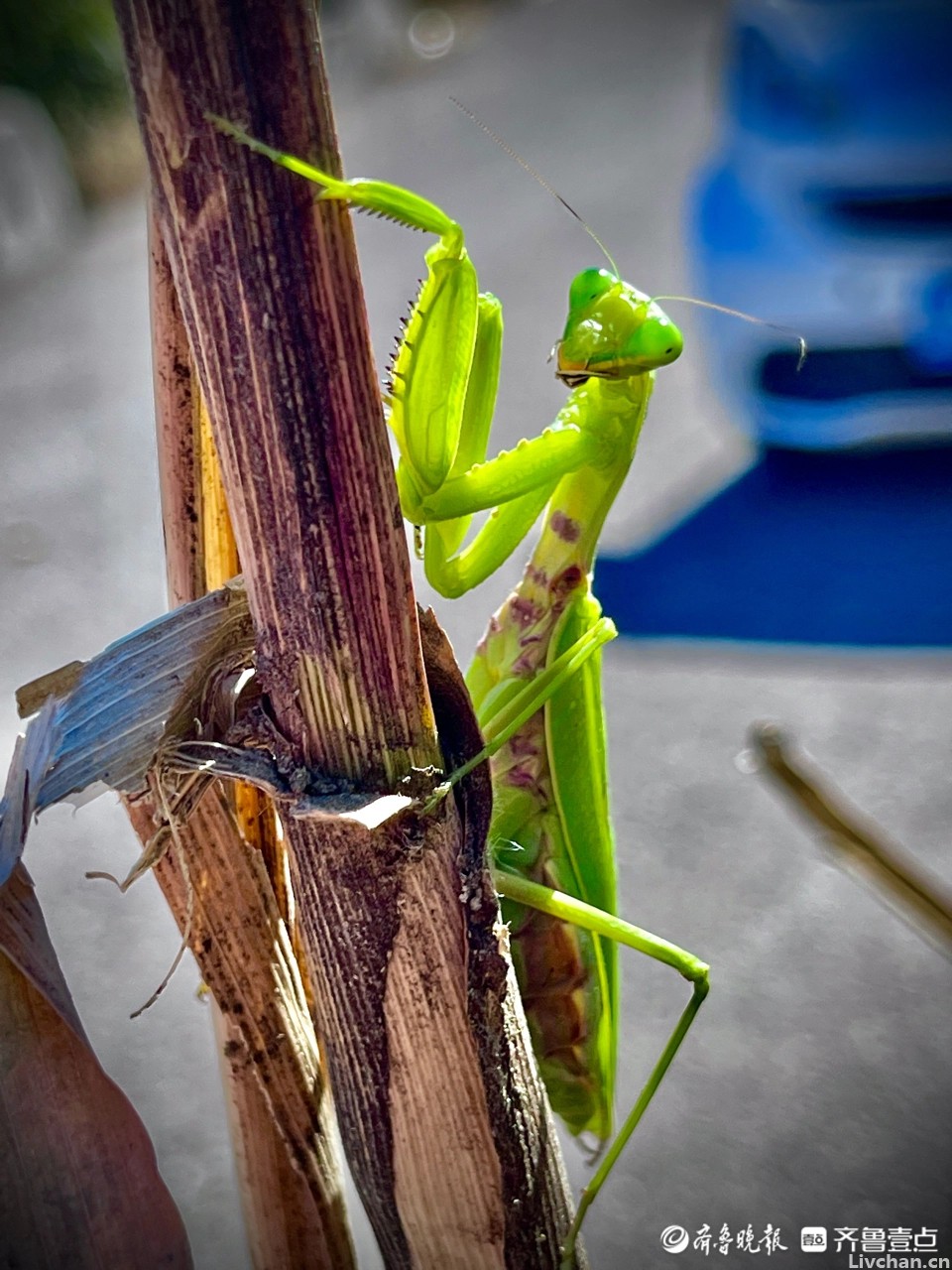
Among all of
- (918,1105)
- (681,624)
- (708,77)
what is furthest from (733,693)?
(708,77)

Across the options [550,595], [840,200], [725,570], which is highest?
[840,200]

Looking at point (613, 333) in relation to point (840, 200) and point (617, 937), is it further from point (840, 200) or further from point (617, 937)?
point (840, 200)

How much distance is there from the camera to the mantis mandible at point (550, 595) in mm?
609

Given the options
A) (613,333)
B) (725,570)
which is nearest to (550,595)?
(613,333)

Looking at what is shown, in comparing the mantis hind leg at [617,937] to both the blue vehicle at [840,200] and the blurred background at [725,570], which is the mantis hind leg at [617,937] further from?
the blue vehicle at [840,200]

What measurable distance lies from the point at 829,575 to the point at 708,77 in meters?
4.33

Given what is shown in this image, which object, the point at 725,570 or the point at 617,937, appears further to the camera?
the point at 725,570

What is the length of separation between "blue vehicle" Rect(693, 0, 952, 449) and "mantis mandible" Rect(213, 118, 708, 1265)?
1996 mm

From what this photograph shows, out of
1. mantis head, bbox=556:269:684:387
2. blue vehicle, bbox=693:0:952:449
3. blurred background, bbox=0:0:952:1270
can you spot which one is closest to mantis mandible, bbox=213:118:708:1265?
mantis head, bbox=556:269:684:387

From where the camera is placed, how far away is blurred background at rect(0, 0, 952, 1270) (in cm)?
154

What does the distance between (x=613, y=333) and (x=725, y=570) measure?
2026mm

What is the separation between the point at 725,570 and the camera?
2652mm

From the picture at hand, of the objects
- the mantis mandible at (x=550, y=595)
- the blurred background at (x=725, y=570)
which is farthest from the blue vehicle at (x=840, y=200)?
the mantis mandible at (x=550, y=595)

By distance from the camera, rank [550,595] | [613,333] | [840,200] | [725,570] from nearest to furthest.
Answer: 1. [613,333]
2. [550,595]
3. [840,200]
4. [725,570]
